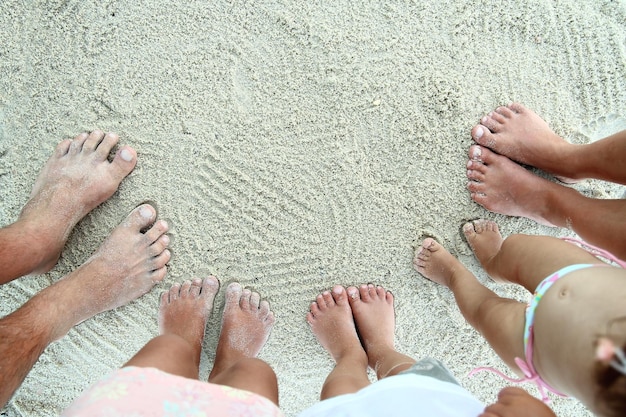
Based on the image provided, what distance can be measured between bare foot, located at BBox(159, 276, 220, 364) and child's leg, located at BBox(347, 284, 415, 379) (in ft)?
1.40

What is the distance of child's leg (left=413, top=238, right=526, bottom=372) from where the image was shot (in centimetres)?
95

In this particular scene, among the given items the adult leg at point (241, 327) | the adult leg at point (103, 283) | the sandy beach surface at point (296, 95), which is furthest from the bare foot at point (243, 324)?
the adult leg at point (103, 283)

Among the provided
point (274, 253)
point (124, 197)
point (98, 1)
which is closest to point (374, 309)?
point (274, 253)

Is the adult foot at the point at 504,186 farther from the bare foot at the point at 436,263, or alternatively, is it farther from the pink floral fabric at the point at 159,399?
the pink floral fabric at the point at 159,399

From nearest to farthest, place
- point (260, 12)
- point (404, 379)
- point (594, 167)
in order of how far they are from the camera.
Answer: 1. point (404, 379)
2. point (594, 167)
3. point (260, 12)

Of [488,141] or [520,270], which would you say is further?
[488,141]

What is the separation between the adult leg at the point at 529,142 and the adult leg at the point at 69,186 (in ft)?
3.38

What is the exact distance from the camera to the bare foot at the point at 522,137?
1.27m

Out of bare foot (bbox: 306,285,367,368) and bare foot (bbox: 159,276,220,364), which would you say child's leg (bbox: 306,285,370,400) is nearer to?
bare foot (bbox: 306,285,367,368)

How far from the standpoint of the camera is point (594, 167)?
116cm

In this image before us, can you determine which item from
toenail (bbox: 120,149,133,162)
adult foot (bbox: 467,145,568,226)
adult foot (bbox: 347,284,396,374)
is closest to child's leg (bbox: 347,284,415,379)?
adult foot (bbox: 347,284,396,374)

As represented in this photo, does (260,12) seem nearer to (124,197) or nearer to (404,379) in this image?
(124,197)

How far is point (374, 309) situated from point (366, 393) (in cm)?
51

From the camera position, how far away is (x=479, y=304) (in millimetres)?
1135
